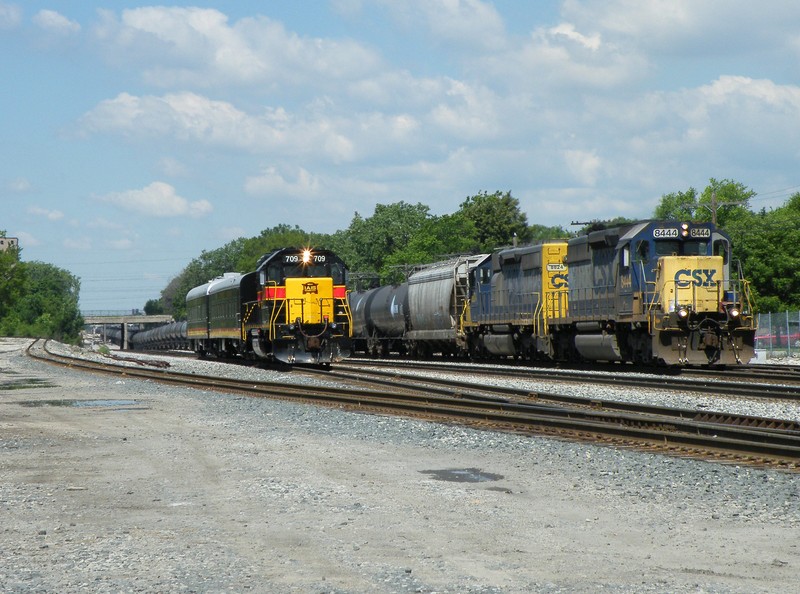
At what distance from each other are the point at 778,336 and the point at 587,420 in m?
29.1

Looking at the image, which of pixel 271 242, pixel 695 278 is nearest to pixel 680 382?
pixel 695 278

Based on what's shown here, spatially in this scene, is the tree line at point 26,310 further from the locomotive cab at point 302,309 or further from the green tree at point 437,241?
the locomotive cab at point 302,309

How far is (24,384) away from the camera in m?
27.0

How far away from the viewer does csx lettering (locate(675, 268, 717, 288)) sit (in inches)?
1045

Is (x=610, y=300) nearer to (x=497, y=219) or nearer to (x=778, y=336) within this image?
(x=778, y=336)

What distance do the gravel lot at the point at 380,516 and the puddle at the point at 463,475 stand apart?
39 millimetres

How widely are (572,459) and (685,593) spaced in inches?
215

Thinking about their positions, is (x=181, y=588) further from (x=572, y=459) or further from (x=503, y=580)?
(x=572, y=459)

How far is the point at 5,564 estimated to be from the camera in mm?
6781

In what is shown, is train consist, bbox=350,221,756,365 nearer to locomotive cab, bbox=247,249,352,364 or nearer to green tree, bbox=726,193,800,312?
locomotive cab, bbox=247,249,352,364

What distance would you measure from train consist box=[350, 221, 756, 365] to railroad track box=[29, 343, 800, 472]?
669cm

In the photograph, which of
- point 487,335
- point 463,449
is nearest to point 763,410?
point 463,449

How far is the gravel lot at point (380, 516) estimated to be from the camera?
638 cm

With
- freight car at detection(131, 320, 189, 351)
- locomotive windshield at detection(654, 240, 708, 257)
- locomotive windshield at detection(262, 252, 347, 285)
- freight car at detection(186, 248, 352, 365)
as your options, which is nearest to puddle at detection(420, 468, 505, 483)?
locomotive windshield at detection(654, 240, 708, 257)
